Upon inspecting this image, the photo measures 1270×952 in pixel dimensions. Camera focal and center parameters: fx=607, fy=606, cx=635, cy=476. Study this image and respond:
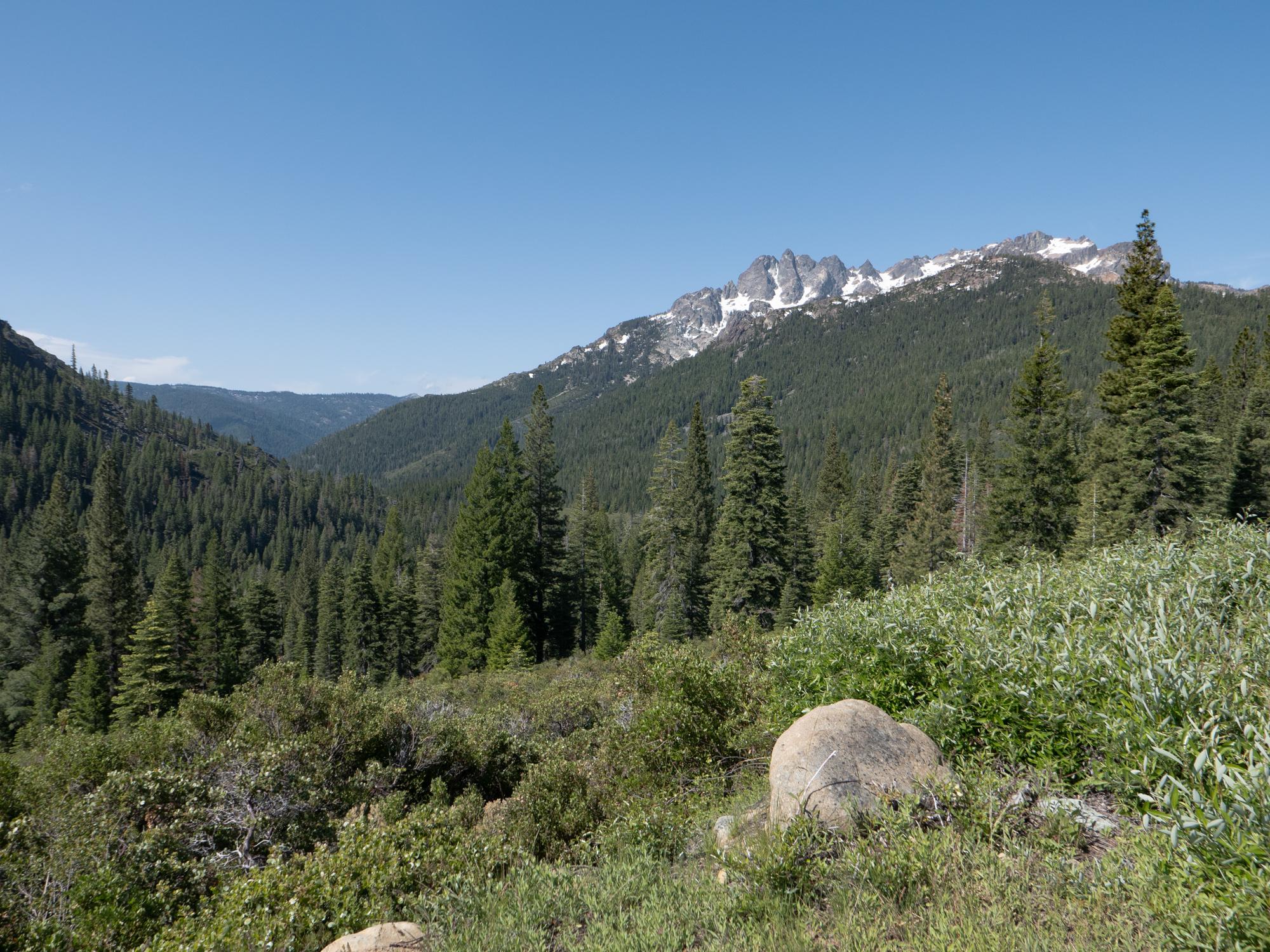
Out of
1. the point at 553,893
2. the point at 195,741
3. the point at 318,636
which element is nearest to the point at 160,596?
the point at 318,636

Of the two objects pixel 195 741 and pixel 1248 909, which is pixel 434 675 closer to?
pixel 195 741

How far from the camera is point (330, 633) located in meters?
53.1

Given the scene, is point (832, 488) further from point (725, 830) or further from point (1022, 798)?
point (1022, 798)

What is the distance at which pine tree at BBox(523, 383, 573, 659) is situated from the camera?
32812 mm

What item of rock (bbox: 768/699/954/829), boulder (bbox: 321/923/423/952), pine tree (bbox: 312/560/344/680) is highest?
rock (bbox: 768/699/954/829)

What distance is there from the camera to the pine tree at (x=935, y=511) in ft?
130

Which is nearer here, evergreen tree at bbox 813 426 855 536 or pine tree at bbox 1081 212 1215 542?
pine tree at bbox 1081 212 1215 542

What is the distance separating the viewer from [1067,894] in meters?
3.62

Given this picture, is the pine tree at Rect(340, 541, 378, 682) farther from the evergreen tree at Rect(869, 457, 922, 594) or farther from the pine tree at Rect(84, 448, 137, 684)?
the evergreen tree at Rect(869, 457, 922, 594)

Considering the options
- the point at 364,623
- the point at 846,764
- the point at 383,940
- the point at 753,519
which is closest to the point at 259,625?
the point at 364,623

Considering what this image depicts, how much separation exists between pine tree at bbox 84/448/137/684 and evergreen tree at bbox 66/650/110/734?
342 centimetres

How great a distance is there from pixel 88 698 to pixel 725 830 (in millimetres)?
39866

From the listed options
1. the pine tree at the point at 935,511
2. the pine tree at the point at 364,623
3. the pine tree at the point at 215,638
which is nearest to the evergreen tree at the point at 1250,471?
the pine tree at the point at 935,511

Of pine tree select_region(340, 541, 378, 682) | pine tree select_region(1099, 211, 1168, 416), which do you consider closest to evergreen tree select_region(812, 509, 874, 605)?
pine tree select_region(1099, 211, 1168, 416)
